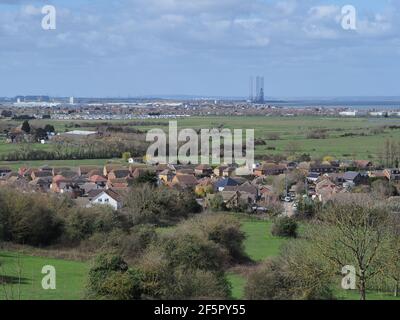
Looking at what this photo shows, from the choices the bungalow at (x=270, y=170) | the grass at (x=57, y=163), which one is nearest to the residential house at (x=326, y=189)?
the bungalow at (x=270, y=170)

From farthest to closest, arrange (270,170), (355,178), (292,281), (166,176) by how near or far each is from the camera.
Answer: (270,170)
(166,176)
(355,178)
(292,281)

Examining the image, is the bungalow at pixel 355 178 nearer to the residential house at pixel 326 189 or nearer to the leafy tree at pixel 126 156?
the residential house at pixel 326 189

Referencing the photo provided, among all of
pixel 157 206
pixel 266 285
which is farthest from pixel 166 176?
pixel 266 285

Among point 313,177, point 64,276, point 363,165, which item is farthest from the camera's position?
point 363,165

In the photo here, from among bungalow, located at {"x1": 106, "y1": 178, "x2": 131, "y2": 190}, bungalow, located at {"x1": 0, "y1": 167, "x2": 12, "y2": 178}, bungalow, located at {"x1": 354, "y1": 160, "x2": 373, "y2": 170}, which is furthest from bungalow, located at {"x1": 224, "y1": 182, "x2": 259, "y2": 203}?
bungalow, located at {"x1": 0, "y1": 167, "x2": 12, "y2": 178}

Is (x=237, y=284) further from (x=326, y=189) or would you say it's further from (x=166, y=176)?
(x=166, y=176)

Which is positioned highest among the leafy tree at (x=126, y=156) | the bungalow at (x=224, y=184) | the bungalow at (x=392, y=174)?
the leafy tree at (x=126, y=156)
